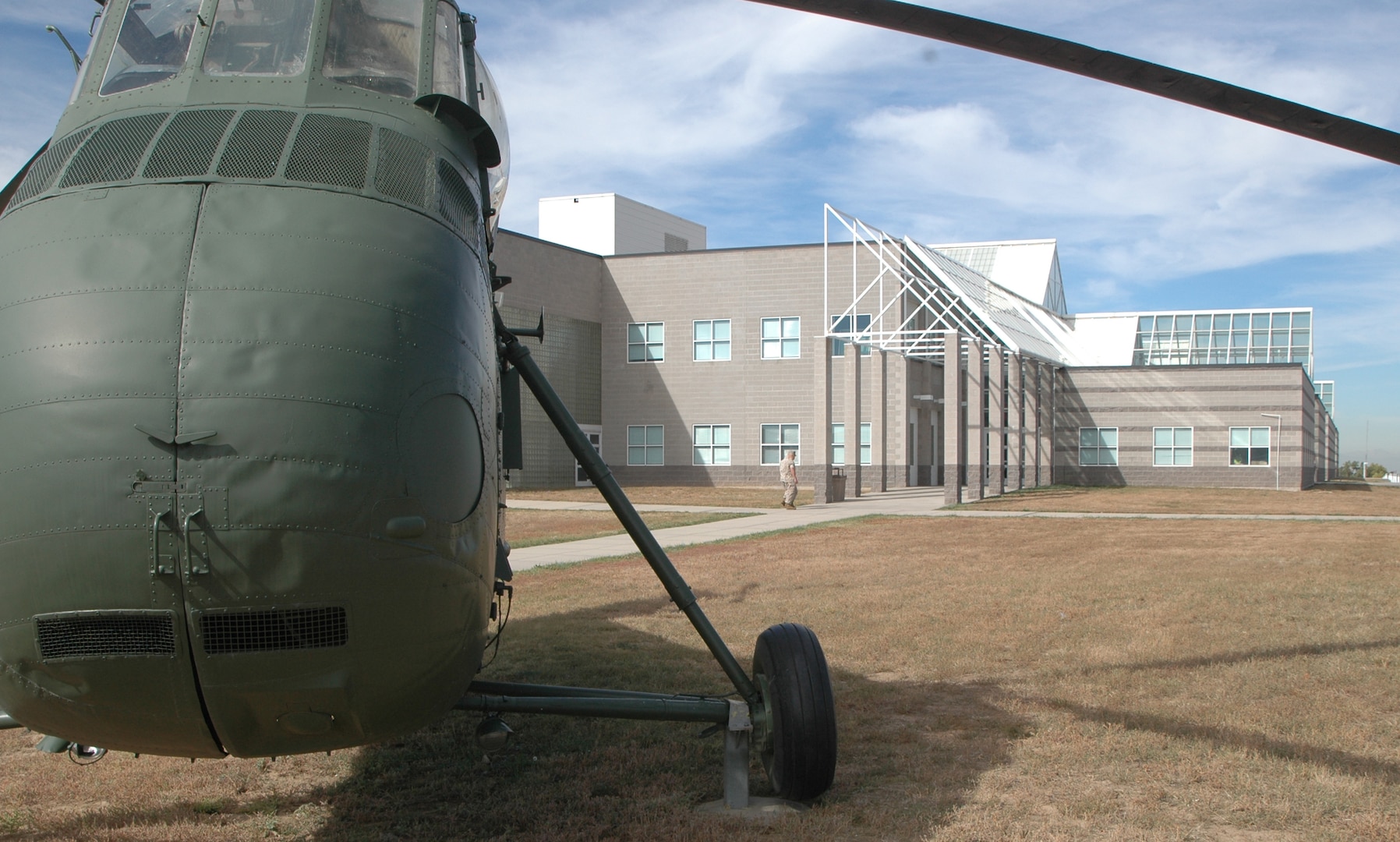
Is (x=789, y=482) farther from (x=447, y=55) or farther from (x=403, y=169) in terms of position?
(x=403, y=169)

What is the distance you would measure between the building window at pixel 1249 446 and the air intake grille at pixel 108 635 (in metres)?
43.1

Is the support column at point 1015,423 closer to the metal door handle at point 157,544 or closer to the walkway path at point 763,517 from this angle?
the walkway path at point 763,517

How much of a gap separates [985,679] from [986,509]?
780 inches

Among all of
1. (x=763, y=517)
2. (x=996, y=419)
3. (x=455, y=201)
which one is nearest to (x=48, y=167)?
(x=455, y=201)

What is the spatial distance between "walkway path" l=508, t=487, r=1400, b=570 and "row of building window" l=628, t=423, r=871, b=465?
588 centimetres

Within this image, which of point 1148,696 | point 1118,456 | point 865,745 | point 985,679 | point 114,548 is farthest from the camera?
point 1118,456

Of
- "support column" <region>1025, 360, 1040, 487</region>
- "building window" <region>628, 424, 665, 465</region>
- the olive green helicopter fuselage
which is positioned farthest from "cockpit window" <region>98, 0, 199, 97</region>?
"building window" <region>628, 424, 665, 465</region>

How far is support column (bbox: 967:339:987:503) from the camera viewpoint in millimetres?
31969

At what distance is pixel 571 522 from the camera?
74.5ft

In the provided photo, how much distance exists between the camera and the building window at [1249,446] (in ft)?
132

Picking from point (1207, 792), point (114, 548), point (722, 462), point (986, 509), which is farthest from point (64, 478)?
point (722, 462)

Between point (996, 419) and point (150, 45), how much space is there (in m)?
32.4

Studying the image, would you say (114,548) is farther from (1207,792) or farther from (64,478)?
(1207,792)

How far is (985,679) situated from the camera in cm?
759
